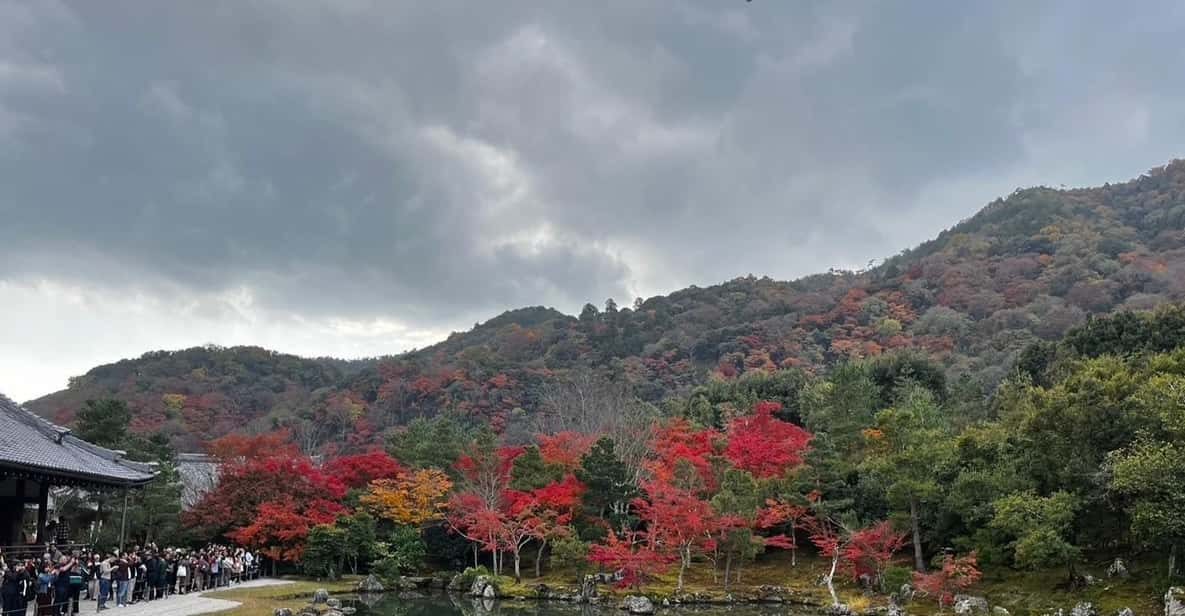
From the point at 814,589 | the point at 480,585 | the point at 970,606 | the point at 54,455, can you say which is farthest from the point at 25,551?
the point at 970,606

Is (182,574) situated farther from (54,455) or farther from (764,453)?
(764,453)

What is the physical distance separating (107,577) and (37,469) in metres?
2.78

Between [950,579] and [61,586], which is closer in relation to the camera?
[61,586]

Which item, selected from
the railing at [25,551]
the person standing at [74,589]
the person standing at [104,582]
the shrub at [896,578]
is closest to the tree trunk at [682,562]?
the shrub at [896,578]

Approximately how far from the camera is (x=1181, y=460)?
16.9m

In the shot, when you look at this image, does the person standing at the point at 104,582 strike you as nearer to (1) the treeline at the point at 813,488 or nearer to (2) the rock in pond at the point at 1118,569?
(1) the treeline at the point at 813,488

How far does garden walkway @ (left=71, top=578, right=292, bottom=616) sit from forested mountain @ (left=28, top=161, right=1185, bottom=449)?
39.0m

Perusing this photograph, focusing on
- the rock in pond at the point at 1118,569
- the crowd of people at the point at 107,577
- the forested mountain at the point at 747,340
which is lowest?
the rock in pond at the point at 1118,569

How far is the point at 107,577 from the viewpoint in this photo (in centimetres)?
1692

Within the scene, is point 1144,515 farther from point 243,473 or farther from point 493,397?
point 493,397

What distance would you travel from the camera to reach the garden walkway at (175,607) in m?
16.6

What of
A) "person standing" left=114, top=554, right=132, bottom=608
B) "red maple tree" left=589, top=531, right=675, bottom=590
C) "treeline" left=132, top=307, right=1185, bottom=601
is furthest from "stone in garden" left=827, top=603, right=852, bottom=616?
"person standing" left=114, top=554, right=132, bottom=608

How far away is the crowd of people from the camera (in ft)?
46.9

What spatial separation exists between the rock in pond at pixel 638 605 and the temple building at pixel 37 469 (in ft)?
47.0
